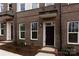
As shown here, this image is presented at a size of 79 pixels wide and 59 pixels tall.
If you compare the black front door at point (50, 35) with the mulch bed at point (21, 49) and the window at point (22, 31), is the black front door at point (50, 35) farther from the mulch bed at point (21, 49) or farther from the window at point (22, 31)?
the window at point (22, 31)

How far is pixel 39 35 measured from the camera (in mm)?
3299

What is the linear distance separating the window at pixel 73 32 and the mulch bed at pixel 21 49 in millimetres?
648

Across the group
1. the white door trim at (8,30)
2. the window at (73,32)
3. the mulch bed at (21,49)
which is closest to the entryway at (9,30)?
the white door trim at (8,30)

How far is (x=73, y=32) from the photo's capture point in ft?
10.7

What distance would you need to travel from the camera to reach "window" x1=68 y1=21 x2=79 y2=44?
10.5ft

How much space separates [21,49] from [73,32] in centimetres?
102

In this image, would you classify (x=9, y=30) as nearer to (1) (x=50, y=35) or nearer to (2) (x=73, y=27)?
(1) (x=50, y=35)

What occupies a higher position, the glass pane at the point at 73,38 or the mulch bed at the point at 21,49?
the glass pane at the point at 73,38

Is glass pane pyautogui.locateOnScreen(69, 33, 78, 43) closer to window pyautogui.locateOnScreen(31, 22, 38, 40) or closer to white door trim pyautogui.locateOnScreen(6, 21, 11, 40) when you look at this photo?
window pyautogui.locateOnScreen(31, 22, 38, 40)

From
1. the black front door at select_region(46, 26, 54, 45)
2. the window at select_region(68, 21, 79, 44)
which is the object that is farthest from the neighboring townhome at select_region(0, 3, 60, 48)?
the window at select_region(68, 21, 79, 44)

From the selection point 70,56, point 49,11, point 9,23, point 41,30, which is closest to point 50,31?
point 41,30

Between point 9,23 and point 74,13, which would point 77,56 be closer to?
point 74,13

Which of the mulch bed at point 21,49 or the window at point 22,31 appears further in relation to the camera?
the window at point 22,31

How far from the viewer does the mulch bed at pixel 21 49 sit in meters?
3.20
